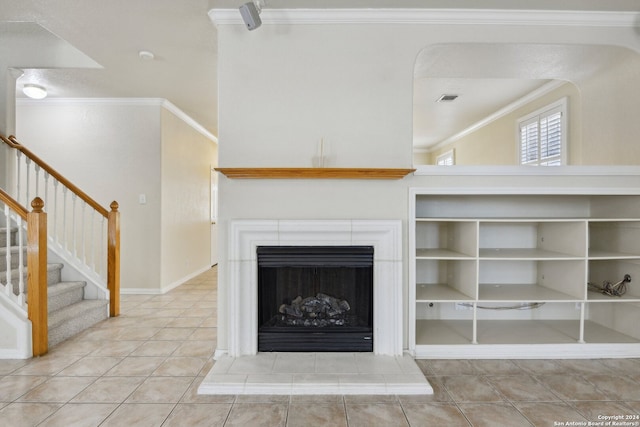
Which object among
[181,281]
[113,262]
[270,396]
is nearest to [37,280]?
[113,262]

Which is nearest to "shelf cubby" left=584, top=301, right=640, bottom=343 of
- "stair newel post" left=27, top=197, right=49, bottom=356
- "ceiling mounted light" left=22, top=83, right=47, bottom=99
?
"stair newel post" left=27, top=197, right=49, bottom=356

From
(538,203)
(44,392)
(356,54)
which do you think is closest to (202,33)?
(356,54)

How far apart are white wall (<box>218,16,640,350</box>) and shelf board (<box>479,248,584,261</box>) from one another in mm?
810

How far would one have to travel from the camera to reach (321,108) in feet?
8.24

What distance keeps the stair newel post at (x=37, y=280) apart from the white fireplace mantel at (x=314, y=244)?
1.44 m

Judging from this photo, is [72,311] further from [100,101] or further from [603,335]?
[603,335]

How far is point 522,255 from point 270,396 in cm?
210

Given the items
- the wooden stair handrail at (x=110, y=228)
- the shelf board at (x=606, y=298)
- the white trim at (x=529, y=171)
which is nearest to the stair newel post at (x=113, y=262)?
the wooden stair handrail at (x=110, y=228)

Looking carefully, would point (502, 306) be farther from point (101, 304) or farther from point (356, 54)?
point (101, 304)

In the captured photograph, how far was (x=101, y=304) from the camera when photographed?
3432 millimetres

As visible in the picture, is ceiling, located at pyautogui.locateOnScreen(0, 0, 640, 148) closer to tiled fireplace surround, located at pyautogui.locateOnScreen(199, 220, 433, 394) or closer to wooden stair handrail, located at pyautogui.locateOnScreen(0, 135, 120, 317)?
wooden stair handrail, located at pyautogui.locateOnScreen(0, 135, 120, 317)

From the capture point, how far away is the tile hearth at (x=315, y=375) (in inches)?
81.4

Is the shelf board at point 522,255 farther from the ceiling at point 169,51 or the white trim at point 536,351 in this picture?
the ceiling at point 169,51

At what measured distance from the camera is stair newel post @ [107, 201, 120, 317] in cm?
358
